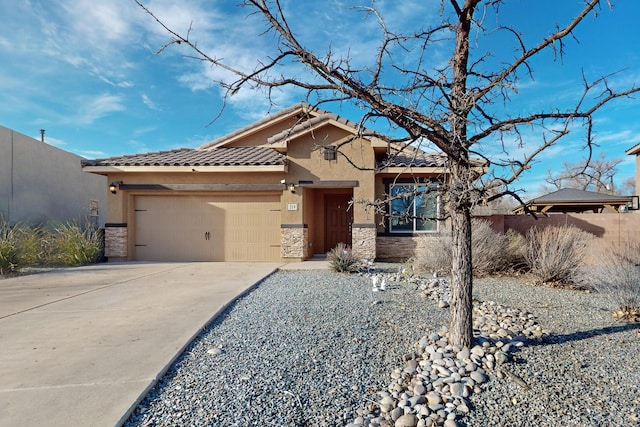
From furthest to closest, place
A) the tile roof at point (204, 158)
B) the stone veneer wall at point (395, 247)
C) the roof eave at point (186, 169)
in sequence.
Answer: the stone veneer wall at point (395, 247) < the tile roof at point (204, 158) < the roof eave at point (186, 169)

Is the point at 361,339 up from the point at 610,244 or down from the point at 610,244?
down

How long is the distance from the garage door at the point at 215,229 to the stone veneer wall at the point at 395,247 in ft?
11.7

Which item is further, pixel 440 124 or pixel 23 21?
pixel 23 21

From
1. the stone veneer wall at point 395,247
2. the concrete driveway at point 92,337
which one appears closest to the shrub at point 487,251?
the stone veneer wall at point 395,247

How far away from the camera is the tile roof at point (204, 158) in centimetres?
1169

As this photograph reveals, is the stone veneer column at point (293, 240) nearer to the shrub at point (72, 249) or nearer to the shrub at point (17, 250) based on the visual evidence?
the shrub at point (72, 249)

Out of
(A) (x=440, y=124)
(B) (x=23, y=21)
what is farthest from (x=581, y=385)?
(B) (x=23, y=21)

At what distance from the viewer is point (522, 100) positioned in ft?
13.1

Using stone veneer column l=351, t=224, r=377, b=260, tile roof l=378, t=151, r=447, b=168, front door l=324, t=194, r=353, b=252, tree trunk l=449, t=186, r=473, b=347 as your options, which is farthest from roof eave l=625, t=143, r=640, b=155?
tree trunk l=449, t=186, r=473, b=347

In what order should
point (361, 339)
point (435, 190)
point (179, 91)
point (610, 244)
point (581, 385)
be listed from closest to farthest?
point (581, 385) < point (435, 190) < point (361, 339) < point (610, 244) < point (179, 91)

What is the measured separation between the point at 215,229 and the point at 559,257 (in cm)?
1008

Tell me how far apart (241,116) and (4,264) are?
881 centimetres

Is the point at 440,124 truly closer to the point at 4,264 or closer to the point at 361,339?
the point at 361,339

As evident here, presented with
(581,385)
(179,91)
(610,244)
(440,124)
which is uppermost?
(179,91)
